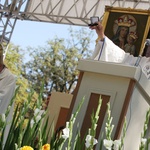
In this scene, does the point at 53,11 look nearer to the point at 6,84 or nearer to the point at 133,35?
the point at 133,35

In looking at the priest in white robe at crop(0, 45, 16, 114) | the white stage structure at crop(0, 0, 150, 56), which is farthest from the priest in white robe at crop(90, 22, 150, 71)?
the white stage structure at crop(0, 0, 150, 56)

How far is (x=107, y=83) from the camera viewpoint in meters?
3.23

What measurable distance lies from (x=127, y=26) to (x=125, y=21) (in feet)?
0.54

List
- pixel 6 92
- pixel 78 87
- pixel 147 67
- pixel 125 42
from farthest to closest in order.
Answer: pixel 125 42
pixel 6 92
pixel 147 67
pixel 78 87

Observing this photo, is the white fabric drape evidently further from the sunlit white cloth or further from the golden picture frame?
the golden picture frame

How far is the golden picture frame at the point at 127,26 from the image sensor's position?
36.9 ft

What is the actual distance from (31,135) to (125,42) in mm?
9478

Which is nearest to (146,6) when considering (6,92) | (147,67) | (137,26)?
(137,26)

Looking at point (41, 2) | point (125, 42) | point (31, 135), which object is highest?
point (41, 2)

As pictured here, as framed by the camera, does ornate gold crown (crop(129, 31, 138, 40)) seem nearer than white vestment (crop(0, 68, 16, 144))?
No

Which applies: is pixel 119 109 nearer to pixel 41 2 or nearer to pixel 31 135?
pixel 31 135

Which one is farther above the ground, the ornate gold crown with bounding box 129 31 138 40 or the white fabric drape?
the ornate gold crown with bounding box 129 31 138 40

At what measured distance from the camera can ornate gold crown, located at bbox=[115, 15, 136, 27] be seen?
11.8m

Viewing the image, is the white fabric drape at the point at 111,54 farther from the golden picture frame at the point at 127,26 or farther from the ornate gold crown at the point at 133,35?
the ornate gold crown at the point at 133,35
